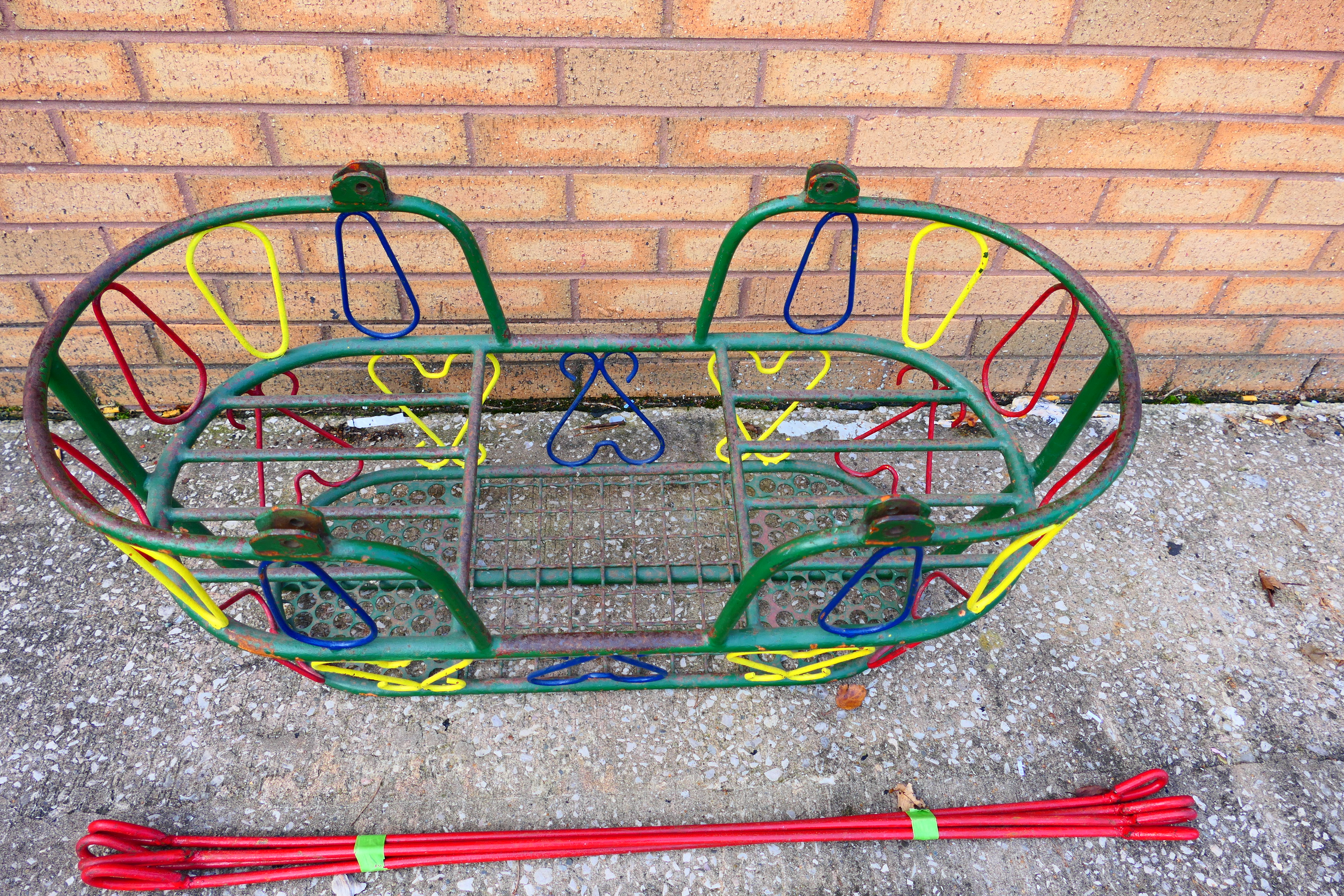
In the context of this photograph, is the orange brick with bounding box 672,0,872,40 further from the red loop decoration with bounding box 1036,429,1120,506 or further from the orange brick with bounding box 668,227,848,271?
the red loop decoration with bounding box 1036,429,1120,506

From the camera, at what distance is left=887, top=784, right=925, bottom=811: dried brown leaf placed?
1.62 m

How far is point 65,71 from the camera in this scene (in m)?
1.64

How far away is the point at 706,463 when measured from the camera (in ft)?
6.40

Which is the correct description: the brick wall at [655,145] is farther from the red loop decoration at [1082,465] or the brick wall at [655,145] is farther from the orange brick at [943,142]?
the red loop decoration at [1082,465]

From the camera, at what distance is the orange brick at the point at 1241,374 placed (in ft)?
7.90

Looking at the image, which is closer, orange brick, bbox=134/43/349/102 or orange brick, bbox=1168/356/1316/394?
orange brick, bbox=134/43/349/102

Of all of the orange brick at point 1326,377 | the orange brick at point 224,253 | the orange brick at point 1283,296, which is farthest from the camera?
the orange brick at point 1326,377

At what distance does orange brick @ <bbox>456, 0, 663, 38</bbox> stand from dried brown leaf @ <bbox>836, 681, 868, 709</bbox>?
1482mm

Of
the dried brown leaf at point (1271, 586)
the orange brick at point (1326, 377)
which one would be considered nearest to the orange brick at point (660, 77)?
the dried brown leaf at point (1271, 586)

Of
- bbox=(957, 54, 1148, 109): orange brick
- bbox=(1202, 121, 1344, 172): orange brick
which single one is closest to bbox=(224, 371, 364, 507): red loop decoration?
bbox=(957, 54, 1148, 109): orange brick

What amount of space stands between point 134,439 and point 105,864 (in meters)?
1.24

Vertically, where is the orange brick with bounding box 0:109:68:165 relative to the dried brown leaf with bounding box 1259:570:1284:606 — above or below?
above

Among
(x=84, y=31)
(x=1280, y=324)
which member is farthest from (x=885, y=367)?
(x=84, y=31)

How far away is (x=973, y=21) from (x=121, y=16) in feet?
5.81
